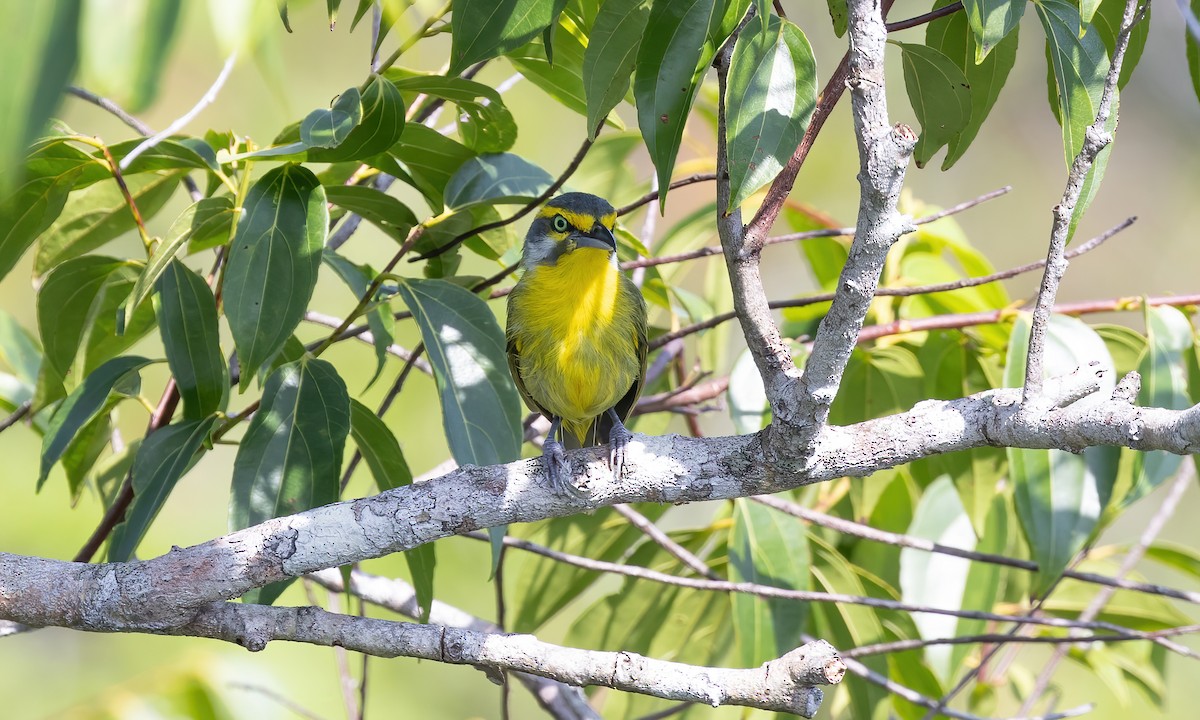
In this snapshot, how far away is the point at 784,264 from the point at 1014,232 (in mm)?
2654

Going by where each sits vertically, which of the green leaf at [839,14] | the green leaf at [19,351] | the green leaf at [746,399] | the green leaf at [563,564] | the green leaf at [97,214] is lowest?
the green leaf at [563,564]

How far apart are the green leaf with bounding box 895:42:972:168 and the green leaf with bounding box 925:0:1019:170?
0.19ft

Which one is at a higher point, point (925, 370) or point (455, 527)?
point (925, 370)

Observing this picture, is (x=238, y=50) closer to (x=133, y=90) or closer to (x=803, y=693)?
(x=133, y=90)

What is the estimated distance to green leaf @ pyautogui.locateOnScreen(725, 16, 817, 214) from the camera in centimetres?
174

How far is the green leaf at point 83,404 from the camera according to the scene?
2588 millimetres

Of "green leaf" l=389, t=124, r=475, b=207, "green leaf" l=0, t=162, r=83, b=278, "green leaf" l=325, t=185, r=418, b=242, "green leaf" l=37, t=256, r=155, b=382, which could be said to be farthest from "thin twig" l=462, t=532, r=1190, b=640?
"green leaf" l=0, t=162, r=83, b=278

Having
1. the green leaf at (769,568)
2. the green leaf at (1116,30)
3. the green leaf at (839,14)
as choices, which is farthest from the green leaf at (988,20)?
the green leaf at (769,568)

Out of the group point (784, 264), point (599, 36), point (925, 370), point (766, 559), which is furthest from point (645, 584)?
point (784, 264)

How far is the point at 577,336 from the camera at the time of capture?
344 cm

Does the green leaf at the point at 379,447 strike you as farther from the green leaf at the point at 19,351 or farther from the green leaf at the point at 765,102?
the green leaf at the point at 19,351

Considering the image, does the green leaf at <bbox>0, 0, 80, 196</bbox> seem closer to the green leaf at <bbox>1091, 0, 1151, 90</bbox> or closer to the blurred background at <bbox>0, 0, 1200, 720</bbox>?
the blurred background at <bbox>0, 0, 1200, 720</bbox>

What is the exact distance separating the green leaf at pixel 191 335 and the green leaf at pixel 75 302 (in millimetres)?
377

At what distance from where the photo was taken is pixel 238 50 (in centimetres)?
89
